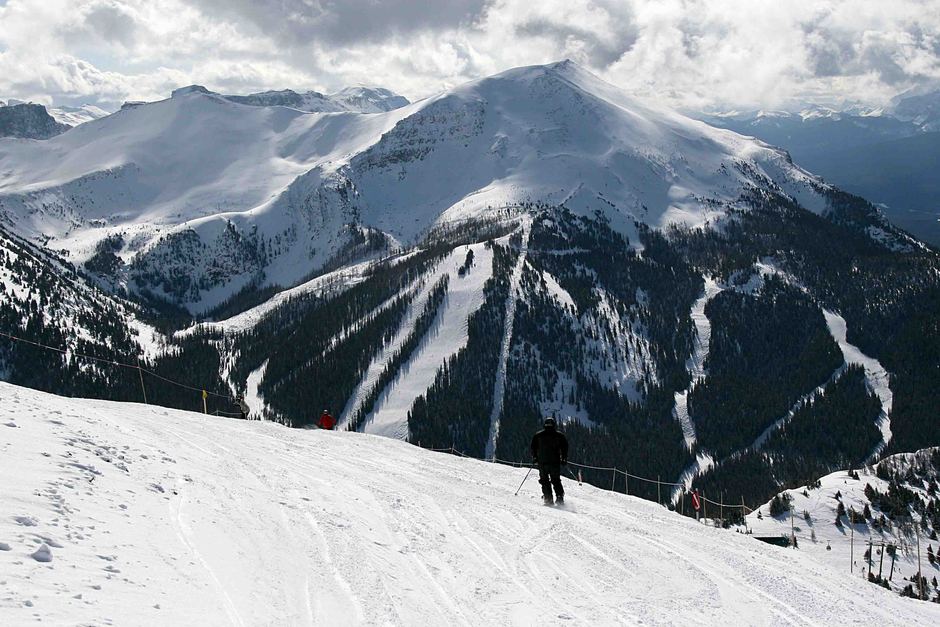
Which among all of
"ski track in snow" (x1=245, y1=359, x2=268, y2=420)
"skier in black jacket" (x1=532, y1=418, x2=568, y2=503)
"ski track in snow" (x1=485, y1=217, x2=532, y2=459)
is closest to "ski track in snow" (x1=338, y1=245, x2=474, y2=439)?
"ski track in snow" (x1=485, y1=217, x2=532, y2=459)

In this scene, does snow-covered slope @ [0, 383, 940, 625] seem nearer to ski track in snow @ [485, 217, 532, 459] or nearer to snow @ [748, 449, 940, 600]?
snow @ [748, 449, 940, 600]

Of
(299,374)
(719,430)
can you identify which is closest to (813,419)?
(719,430)

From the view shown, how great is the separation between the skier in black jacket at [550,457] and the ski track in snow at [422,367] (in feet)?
416

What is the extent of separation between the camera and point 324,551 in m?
14.7

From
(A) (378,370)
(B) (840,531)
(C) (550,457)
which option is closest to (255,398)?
(A) (378,370)

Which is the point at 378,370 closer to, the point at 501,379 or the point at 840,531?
the point at 501,379

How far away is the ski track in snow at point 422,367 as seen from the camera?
512 ft

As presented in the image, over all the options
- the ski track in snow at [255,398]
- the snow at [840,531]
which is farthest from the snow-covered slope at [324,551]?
the ski track in snow at [255,398]

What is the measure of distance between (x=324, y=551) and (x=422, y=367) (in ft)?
528

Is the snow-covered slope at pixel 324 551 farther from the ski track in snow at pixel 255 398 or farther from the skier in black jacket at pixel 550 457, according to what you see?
the ski track in snow at pixel 255 398

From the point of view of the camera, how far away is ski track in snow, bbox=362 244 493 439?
15600cm

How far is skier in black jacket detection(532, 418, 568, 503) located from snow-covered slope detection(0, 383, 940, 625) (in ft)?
3.84

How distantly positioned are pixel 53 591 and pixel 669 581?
12009 mm

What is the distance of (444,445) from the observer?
14800 centimetres
